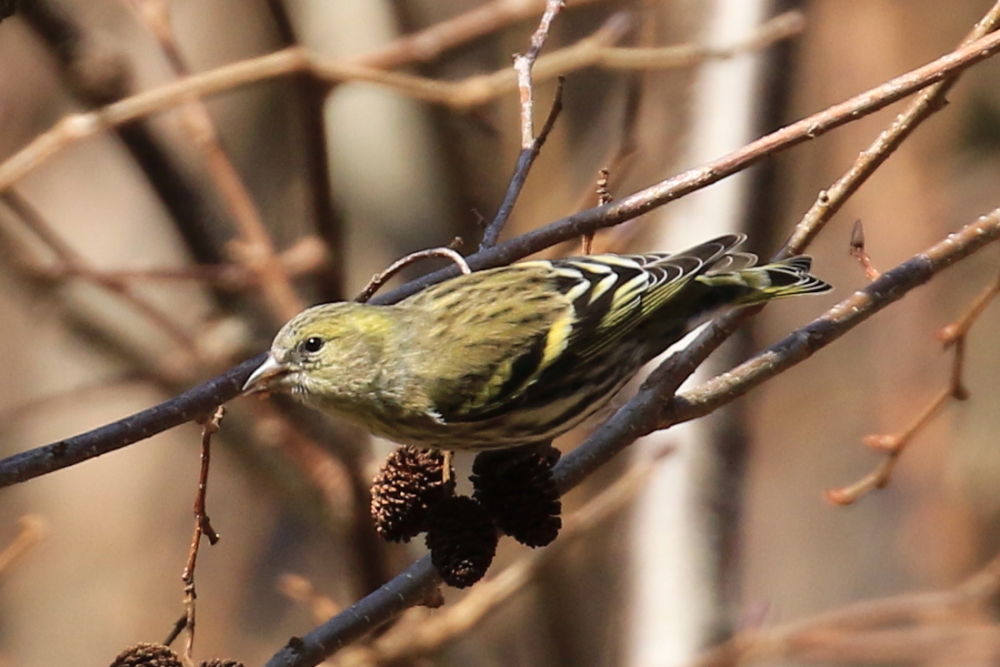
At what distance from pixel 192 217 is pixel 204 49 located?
2023 mm

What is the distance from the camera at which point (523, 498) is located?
1.87 m

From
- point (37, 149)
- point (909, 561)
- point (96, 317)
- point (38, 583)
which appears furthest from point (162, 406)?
point (909, 561)

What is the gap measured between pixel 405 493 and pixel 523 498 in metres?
0.17

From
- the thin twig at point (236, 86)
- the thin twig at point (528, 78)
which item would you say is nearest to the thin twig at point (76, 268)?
the thin twig at point (236, 86)

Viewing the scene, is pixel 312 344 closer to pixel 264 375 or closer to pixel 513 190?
pixel 264 375

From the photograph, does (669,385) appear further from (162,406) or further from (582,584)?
(582,584)

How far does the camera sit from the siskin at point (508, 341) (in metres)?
2.24

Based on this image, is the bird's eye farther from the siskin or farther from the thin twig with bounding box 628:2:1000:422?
the thin twig with bounding box 628:2:1000:422

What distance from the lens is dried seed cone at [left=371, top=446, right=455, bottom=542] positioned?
1854 mm

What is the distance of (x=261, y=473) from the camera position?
355 centimetres

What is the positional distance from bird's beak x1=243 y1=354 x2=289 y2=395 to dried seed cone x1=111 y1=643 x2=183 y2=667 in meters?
0.44

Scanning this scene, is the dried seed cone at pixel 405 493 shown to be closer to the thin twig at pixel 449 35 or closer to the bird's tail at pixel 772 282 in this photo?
the bird's tail at pixel 772 282

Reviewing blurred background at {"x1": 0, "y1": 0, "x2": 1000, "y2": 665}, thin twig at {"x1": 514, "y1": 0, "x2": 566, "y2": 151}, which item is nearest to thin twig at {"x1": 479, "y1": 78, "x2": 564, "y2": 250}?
thin twig at {"x1": 514, "y1": 0, "x2": 566, "y2": 151}

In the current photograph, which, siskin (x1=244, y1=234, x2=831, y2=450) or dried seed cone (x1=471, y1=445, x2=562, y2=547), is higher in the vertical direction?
siskin (x1=244, y1=234, x2=831, y2=450)
